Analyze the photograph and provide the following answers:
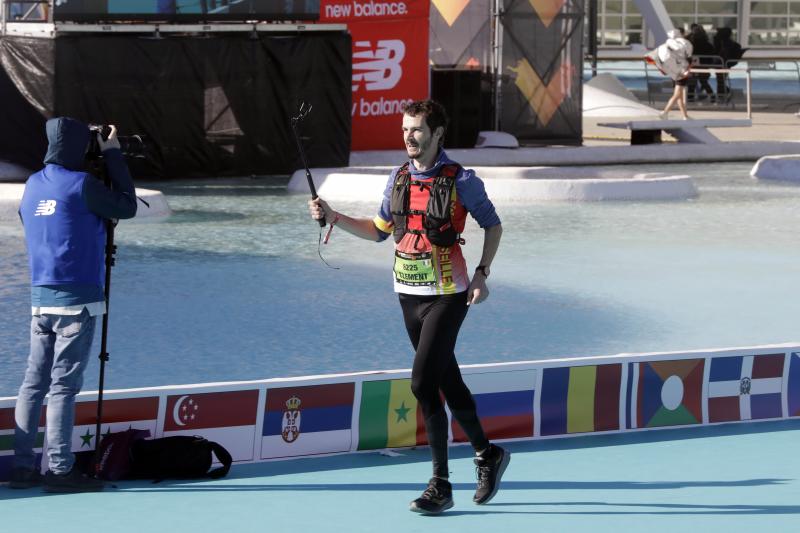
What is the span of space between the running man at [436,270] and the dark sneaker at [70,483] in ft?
4.30

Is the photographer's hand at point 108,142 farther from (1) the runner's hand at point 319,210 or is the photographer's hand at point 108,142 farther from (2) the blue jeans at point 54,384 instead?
(1) the runner's hand at point 319,210

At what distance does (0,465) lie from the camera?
248 inches

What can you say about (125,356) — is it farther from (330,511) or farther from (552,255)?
(552,255)

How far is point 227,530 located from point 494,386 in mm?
1826

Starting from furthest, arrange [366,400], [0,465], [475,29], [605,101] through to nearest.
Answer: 1. [605,101]
2. [475,29]
3. [366,400]
4. [0,465]

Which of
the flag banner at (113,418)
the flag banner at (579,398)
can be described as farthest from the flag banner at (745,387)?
the flag banner at (113,418)

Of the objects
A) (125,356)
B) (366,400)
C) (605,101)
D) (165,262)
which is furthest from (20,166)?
(605,101)

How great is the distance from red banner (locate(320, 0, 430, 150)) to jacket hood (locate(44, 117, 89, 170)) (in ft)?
53.1

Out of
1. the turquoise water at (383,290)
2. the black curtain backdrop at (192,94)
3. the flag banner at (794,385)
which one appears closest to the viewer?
the flag banner at (794,385)

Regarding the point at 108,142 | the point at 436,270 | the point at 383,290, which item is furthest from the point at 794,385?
the point at 383,290

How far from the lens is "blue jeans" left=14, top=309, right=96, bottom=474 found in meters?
6.06

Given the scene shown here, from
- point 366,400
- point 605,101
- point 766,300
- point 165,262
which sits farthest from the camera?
point 605,101

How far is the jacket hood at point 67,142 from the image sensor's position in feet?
19.9

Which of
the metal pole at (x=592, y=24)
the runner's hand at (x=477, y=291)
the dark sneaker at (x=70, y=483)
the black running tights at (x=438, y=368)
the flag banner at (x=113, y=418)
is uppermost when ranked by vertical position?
the metal pole at (x=592, y=24)
